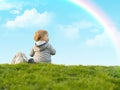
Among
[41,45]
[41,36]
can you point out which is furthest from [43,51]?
[41,36]

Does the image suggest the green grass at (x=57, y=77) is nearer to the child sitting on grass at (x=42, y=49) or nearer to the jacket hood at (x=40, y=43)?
the child sitting on grass at (x=42, y=49)

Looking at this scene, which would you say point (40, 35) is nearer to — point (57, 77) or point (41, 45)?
point (41, 45)

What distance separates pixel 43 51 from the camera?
1861 cm

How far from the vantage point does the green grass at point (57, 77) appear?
13383 millimetres

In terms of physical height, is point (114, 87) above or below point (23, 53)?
below

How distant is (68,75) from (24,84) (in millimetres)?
1873

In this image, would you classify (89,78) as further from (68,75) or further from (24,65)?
(24,65)

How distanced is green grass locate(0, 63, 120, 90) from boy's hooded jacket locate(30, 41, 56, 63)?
236 cm

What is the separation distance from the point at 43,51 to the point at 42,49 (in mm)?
97

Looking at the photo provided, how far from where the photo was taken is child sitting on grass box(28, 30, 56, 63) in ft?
60.8

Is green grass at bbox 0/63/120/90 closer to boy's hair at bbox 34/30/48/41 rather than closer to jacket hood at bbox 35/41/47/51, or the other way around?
jacket hood at bbox 35/41/47/51

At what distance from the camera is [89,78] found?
14.4 m

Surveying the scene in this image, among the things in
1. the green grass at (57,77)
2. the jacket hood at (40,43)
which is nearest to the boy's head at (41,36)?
the jacket hood at (40,43)

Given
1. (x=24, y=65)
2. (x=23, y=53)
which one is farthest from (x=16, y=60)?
(x=24, y=65)
